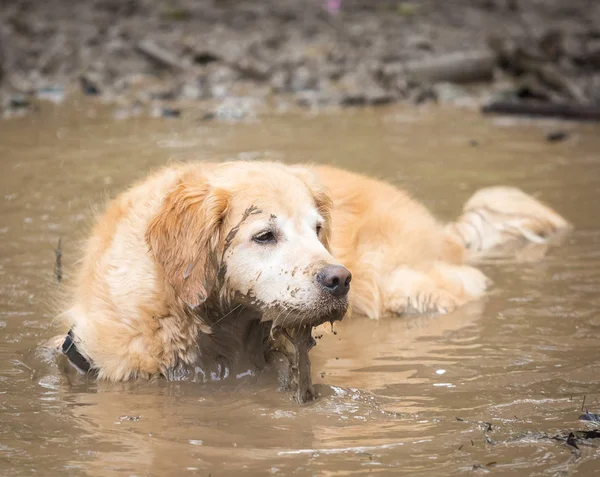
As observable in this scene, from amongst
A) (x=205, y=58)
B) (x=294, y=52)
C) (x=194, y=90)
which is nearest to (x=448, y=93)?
(x=294, y=52)

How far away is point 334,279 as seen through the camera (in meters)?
4.44

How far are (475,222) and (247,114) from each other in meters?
5.55

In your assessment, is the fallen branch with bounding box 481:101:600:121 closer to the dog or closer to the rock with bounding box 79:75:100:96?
the rock with bounding box 79:75:100:96

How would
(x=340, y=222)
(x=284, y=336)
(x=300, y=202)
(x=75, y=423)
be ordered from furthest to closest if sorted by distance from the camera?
(x=340, y=222) < (x=284, y=336) < (x=300, y=202) < (x=75, y=423)

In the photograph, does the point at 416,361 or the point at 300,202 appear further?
the point at 416,361

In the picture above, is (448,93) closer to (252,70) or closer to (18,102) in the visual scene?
(252,70)

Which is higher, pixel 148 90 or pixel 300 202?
pixel 300 202

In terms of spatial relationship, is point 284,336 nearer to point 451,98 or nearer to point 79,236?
point 79,236

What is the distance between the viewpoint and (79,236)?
748 centimetres

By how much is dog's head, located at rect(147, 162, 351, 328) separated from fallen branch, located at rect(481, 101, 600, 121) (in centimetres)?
781

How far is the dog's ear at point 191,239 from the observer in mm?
4719

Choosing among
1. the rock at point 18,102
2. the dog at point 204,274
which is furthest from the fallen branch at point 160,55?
the dog at point 204,274

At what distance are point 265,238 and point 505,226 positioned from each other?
3686mm

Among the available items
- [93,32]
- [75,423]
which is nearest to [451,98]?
[93,32]
